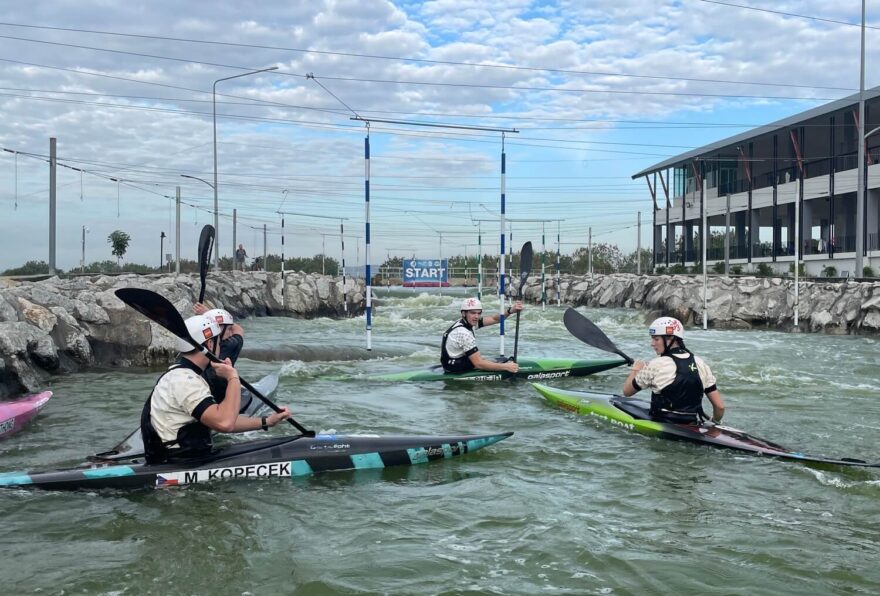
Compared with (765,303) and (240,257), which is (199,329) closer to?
(765,303)

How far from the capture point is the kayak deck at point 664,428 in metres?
6.07

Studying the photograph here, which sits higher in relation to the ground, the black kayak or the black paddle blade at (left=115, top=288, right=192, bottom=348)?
the black paddle blade at (left=115, top=288, right=192, bottom=348)

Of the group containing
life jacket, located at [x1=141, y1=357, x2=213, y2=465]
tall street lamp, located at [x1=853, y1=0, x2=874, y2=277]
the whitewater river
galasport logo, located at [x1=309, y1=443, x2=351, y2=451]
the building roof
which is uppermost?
the building roof

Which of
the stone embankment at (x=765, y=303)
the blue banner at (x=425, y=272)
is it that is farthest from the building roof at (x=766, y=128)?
the blue banner at (x=425, y=272)

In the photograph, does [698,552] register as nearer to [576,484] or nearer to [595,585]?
[595,585]

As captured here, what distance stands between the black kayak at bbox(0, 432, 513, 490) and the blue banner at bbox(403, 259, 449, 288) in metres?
34.1

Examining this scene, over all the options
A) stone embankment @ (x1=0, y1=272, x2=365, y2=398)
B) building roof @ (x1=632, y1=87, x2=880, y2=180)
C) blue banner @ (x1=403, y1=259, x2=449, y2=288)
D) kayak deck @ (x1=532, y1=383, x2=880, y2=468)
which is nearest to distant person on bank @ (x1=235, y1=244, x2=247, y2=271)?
blue banner @ (x1=403, y1=259, x2=449, y2=288)

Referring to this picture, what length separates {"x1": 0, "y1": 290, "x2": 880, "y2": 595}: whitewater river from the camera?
388 cm

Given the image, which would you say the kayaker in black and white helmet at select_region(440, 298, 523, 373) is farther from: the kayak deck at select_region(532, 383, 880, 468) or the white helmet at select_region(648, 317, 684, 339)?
the white helmet at select_region(648, 317, 684, 339)

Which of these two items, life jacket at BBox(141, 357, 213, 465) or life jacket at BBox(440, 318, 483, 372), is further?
life jacket at BBox(440, 318, 483, 372)

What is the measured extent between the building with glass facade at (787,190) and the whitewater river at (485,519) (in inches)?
683

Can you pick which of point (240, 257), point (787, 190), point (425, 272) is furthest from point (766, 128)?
point (240, 257)

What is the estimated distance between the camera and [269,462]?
5566 millimetres

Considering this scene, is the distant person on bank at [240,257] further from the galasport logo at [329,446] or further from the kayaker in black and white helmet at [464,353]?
the galasport logo at [329,446]
